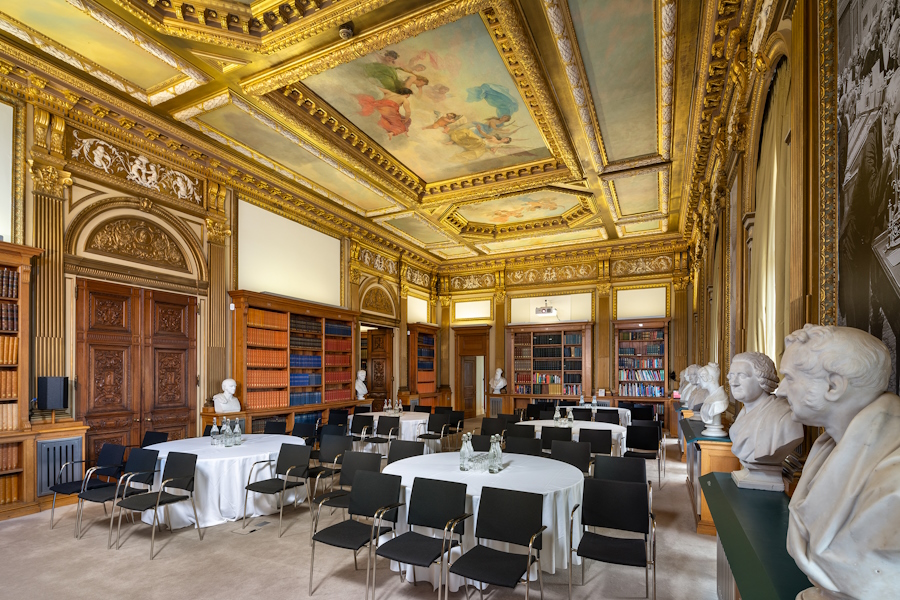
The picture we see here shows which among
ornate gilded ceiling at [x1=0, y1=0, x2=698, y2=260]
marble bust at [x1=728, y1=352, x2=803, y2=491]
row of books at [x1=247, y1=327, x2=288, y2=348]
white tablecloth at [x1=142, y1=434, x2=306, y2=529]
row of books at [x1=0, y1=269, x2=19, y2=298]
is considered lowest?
white tablecloth at [x1=142, y1=434, x2=306, y2=529]

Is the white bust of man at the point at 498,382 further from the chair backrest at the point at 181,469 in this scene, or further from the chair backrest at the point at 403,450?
the chair backrest at the point at 181,469

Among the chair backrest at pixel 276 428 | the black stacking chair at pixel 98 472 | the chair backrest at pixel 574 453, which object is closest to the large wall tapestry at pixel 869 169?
the chair backrest at pixel 574 453

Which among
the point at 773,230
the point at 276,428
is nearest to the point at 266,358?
the point at 276,428

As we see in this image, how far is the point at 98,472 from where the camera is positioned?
5.52 meters

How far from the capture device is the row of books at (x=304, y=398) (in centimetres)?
881

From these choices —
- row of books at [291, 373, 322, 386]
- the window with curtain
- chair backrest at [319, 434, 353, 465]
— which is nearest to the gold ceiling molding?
the window with curtain

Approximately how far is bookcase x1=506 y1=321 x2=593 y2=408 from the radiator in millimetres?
9633

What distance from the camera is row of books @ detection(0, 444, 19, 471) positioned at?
5.16 meters

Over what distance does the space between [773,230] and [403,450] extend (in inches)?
148

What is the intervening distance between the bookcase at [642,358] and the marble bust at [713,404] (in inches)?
305

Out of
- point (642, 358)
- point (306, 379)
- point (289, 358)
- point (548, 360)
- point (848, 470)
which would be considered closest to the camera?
point (848, 470)

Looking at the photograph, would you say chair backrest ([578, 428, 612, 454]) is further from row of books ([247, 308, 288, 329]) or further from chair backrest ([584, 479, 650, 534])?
row of books ([247, 308, 288, 329])

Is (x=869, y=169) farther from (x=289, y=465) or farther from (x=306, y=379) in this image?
(x=306, y=379)

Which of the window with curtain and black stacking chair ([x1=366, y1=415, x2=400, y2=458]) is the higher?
the window with curtain
